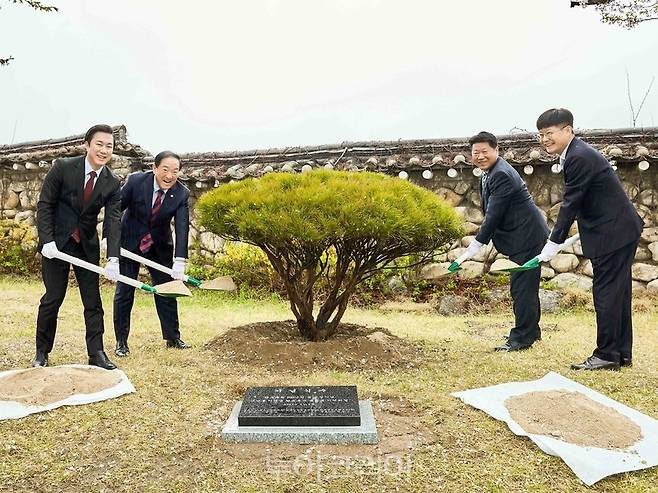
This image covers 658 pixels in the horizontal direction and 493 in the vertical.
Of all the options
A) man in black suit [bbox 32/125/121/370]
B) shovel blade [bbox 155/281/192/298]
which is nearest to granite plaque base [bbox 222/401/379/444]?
shovel blade [bbox 155/281/192/298]

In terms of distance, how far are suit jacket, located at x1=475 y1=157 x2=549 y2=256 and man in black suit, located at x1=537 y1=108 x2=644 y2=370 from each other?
70 centimetres

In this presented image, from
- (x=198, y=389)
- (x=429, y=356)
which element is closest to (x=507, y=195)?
(x=429, y=356)

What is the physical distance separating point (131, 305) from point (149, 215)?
2.79 feet

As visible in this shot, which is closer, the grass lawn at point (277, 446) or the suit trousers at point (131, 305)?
the grass lawn at point (277, 446)

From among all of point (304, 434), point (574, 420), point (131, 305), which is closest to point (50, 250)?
point (131, 305)

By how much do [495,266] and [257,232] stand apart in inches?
78.8

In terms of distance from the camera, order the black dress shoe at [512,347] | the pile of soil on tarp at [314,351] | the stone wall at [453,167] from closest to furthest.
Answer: the pile of soil on tarp at [314,351] < the black dress shoe at [512,347] < the stone wall at [453,167]

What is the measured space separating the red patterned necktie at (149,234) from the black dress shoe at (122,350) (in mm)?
834

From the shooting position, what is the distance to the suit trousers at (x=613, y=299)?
14.7 feet

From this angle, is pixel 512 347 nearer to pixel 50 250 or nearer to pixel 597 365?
pixel 597 365

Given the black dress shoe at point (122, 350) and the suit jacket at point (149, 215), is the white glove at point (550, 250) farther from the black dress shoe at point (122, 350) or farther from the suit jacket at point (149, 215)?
the black dress shoe at point (122, 350)

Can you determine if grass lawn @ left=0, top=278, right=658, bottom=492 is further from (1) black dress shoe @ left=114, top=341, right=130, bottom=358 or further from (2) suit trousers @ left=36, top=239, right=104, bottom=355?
(2) suit trousers @ left=36, top=239, right=104, bottom=355

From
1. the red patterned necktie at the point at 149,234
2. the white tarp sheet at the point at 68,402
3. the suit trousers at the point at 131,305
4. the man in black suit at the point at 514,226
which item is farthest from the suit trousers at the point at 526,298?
the white tarp sheet at the point at 68,402

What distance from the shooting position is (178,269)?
16.7 feet
